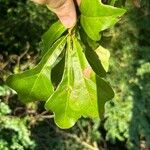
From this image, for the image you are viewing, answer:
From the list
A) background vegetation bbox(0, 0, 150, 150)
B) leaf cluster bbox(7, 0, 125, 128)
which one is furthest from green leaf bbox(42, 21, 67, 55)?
background vegetation bbox(0, 0, 150, 150)

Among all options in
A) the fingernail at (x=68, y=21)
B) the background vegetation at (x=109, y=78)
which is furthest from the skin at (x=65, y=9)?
the background vegetation at (x=109, y=78)

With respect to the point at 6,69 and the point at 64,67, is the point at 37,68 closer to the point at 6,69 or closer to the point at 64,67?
the point at 64,67

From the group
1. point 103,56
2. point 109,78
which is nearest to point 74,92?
point 103,56

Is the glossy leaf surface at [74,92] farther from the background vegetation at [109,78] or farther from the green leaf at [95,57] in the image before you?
the background vegetation at [109,78]

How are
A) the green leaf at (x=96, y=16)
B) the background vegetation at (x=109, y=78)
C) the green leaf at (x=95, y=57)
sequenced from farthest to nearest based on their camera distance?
the background vegetation at (x=109, y=78) → the green leaf at (x=95, y=57) → the green leaf at (x=96, y=16)

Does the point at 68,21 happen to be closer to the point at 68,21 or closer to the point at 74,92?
the point at 68,21

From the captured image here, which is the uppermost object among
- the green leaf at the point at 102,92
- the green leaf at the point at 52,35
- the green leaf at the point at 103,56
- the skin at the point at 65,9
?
the skin at the point at 65,9

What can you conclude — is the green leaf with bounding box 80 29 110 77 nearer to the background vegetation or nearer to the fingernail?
the fingernail
